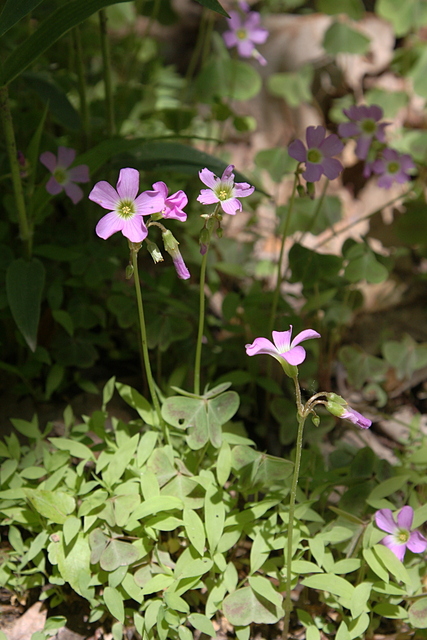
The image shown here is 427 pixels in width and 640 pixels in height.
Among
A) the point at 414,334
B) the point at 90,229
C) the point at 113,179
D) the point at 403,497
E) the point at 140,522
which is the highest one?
the point at 113,179

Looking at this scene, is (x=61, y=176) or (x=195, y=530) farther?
(x=61, y=176)

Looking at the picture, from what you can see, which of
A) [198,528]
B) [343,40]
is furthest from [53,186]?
[343,40]

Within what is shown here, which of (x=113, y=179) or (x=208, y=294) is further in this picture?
(x=208, y=294)

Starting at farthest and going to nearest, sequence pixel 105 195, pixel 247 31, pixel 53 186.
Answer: pixel 247 31
pixel 53 186
pixel 105 195

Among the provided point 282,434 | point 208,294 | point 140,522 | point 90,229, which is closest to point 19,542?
point 140,522

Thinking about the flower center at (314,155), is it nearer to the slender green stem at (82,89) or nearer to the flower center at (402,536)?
the slender green stem at (82,89)

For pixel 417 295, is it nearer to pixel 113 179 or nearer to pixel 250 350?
pixel 113 179

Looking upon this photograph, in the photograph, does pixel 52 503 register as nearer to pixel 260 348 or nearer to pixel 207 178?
pixel 260 348
